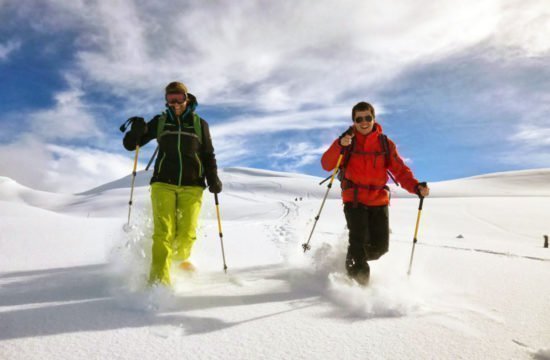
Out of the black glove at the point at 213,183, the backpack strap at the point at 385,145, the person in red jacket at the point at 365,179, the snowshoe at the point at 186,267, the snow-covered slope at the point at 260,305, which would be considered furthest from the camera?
the snowshoe at the point at 186,267

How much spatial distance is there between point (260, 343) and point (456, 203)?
106 feet

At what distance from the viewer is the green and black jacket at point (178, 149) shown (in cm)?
414

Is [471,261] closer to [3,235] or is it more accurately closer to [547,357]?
[547,357]

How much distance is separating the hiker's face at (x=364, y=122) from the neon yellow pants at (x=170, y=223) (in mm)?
1984

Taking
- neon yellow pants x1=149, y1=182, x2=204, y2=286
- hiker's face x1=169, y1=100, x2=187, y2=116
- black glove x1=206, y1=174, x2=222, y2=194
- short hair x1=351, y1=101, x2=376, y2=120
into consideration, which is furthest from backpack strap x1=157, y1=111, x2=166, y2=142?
short hair x1=351, y1=101, x2=376, y2=120

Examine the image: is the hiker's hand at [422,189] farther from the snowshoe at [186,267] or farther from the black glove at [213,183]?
the snowshoe at [186,267]

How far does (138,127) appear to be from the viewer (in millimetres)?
4234

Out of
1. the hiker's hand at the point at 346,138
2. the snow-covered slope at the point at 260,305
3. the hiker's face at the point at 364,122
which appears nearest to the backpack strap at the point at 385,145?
the hiker's face at the point at 364,122

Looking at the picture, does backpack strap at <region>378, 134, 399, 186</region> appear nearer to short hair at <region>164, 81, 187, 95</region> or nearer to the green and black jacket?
the green and black jacket

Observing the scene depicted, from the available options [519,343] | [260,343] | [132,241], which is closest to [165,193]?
[132,241]

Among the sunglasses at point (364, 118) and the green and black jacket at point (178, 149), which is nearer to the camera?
the green and black jacket at point (178, 149)

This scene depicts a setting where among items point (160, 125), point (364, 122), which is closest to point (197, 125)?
point (160, 125)

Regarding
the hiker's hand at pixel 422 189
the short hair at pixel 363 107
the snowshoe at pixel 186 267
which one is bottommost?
the snowshoe at pixel 186 267

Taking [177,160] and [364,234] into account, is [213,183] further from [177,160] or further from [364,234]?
[364,234]
